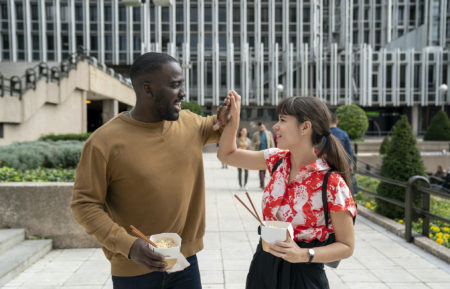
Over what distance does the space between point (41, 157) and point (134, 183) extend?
298 inches

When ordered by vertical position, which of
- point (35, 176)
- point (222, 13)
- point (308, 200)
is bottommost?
point (35, 176)

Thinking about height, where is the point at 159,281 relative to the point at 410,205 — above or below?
above

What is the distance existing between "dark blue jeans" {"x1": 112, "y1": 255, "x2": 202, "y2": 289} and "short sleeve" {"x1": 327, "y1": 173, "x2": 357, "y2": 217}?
83cm

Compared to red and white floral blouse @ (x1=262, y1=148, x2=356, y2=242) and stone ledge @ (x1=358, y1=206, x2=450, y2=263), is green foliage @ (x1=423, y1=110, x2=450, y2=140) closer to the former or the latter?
stone ledge @ (x1=358, y1=206, x2=450, y2=263)

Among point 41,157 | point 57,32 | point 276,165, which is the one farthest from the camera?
point 57,32

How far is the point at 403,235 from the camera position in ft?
21.3

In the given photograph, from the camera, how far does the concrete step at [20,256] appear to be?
4609 mm

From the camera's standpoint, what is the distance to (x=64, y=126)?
17.9 metres

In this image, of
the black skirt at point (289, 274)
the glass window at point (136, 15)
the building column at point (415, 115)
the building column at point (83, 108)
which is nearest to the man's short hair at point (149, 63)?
the black skirt at point (289, 274)

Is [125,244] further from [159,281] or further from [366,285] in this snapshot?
[366,285]

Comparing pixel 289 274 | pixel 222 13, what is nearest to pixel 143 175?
pixel 289 274

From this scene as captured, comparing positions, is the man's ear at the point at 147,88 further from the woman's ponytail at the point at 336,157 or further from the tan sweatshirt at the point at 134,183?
the woman's ponytail at the point at 336,157

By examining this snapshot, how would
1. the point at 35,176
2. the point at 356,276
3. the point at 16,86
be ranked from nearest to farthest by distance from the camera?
the point at 356,276 < the point at 35,176 < the point at 16,86

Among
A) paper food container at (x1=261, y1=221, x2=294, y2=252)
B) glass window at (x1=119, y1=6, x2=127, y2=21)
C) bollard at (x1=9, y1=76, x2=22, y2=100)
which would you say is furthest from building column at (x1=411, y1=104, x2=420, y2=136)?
paper food container at (x1=261, y1=221, x2=294, y2=252)
